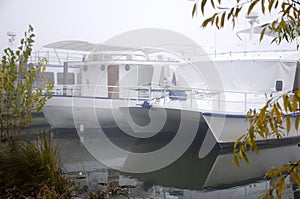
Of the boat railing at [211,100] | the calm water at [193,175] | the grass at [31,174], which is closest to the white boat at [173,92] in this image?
the boat railing at [211,100]

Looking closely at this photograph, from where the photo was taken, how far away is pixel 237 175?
24.4 ft

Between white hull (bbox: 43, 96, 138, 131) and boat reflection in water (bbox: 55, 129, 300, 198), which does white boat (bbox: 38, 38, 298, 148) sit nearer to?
white hull (bbox: 43, 96, 138, 131)

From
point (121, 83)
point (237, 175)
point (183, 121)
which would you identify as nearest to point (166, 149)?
point (183, 121)

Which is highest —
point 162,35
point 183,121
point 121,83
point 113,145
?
point 162,35

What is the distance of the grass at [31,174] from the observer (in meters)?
4.33

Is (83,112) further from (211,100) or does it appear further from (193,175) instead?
(193,175)

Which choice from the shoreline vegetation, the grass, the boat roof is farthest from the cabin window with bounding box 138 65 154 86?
the grass

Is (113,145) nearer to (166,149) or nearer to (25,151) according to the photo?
(166,149)

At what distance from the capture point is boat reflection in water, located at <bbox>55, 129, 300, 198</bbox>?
6.11 meters

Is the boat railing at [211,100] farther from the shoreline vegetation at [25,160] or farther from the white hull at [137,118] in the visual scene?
the shoreline vegetation at [25,160]

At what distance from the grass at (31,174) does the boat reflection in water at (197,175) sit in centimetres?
162

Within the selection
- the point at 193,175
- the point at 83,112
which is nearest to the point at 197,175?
the point at 193,175

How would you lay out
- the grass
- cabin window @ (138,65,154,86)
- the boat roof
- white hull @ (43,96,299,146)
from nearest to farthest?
the grass < white hull @ (43,96,299,146) < cabin window @ (138,65,154,86) < the boat roof

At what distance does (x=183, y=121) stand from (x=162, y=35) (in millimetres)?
3646
